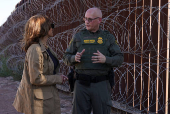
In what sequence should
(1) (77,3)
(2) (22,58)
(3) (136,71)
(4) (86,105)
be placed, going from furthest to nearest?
1. (2) (22,58)
2. (1) (77,3)
3. (3) (136,71)
4. (4) (86,105)

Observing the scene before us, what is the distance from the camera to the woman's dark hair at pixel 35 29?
6.86ft

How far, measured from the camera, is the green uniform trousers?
238 centimetres

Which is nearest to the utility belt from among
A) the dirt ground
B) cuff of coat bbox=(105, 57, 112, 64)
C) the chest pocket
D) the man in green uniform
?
the man in green uniform

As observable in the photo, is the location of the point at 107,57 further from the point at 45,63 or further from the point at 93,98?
the point at 45,63

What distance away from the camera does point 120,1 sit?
414 centimetres

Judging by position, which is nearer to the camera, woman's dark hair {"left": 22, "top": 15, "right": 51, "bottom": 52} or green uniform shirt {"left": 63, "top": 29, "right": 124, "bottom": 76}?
woman's dark hair {"left": 22, "top": 15, "right": 51, "bottom": 52}

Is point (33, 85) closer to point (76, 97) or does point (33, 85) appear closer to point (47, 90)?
point (47, 90)

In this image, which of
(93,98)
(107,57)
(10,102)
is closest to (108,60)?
(107,57)

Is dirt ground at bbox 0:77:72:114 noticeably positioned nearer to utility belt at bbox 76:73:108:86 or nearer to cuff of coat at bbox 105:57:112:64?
utility belt at bbox 76:73:108:86

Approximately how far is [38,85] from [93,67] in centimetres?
67

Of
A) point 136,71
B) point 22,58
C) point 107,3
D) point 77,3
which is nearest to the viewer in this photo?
point 136,71

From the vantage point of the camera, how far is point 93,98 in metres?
2.39

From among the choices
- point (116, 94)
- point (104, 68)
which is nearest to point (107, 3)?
point (116, 94)

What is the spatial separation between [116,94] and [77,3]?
9.24 ft
